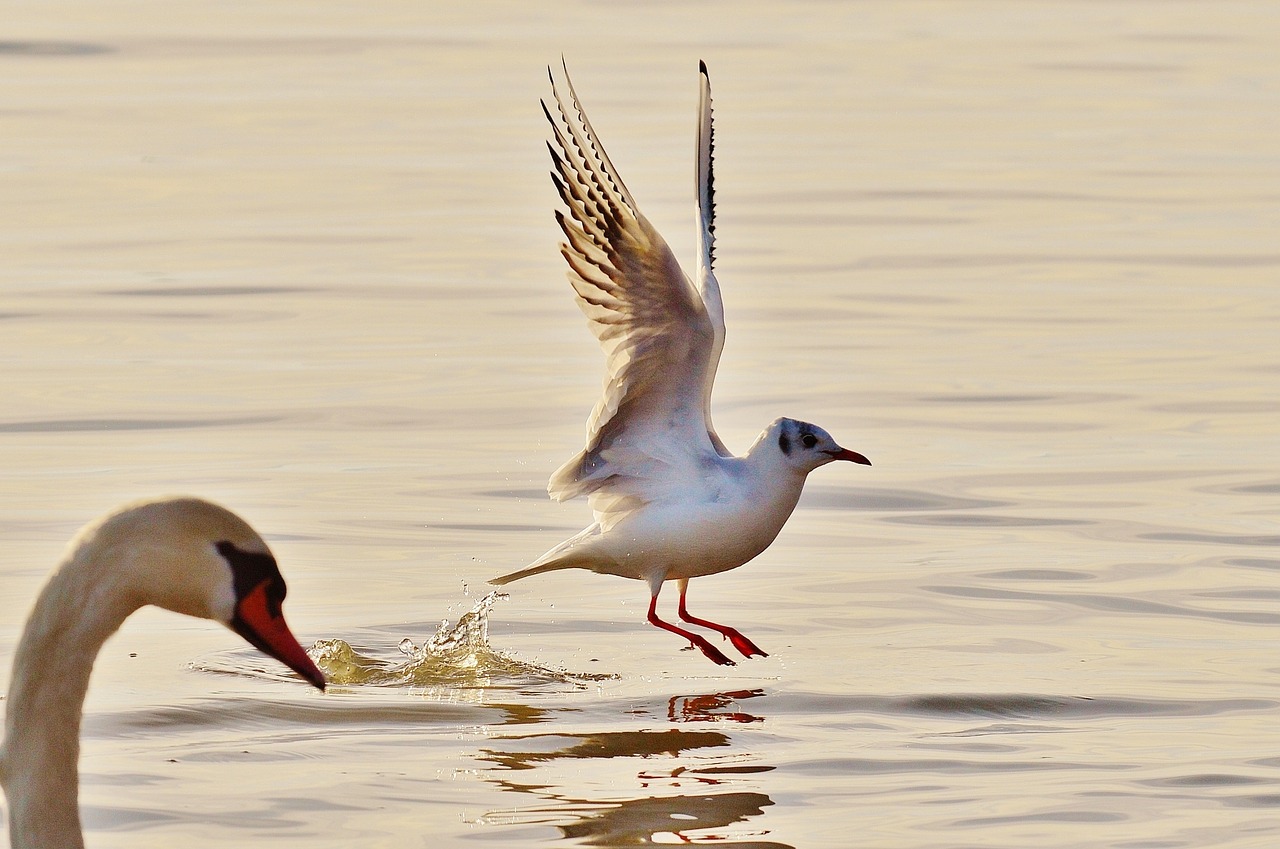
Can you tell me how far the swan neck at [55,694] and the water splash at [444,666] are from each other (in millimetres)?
4297

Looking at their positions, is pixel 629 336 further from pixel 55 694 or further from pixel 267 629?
pixel 55 694

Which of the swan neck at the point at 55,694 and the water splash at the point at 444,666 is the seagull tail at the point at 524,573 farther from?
the swan neck at the point at 55,694

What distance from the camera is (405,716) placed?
8547 millimetres

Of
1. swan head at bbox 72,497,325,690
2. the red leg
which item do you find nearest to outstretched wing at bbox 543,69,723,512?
the red leg

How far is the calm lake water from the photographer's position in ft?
25.4

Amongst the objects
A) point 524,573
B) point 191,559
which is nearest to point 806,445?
point 524,573

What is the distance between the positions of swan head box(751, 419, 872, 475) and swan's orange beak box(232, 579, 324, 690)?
532 centimetres

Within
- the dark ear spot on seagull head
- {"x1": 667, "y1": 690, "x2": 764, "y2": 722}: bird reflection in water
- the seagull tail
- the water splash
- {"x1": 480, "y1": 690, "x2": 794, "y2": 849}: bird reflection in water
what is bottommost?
{"x1": 480, "y1": 690, "x2": 794, "y2": 849}: bird reflection in water

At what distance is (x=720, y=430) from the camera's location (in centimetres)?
1342

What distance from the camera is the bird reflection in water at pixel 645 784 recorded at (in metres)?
7.17

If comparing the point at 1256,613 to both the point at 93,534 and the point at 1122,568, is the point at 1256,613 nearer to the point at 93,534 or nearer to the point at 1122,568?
the point at 1122,568

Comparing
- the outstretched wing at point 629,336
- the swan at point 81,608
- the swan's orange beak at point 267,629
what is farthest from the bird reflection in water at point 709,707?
the swan at point 81,608

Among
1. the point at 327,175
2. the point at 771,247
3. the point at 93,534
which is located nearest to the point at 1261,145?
the point at 771,247

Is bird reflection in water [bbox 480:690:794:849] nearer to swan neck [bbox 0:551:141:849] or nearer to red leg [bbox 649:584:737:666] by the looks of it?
red leg [bbox 649:584:737:666]
